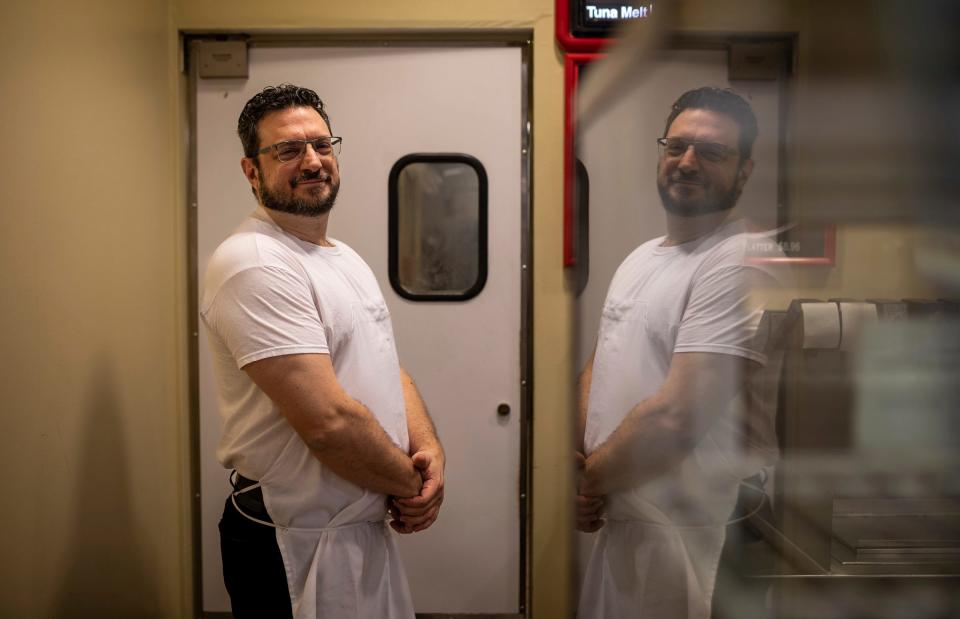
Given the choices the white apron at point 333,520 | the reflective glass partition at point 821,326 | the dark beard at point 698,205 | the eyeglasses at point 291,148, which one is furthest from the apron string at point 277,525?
the dark beard at point 698,205

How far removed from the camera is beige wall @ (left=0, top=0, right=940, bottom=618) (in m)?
1.51

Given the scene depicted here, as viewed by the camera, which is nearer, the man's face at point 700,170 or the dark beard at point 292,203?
the man's face at point 700,170

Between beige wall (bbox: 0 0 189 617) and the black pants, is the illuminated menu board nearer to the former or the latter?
beige wall (bbox: 0 0 189 617)

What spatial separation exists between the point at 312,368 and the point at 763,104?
3.68ft

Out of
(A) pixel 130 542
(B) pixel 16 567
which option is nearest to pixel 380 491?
(B) pixel 16 567

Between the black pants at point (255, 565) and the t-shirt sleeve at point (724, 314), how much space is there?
49.8 inches

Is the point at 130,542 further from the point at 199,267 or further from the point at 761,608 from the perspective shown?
the point at 761,608

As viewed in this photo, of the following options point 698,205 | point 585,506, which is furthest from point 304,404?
point 698,205

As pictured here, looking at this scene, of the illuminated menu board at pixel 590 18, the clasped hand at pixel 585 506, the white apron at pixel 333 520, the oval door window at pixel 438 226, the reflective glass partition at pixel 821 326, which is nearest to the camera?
the reflective glass partition at pixel 821 326

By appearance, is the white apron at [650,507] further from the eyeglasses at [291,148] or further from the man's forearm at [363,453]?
the eyeglasses at [291,148]

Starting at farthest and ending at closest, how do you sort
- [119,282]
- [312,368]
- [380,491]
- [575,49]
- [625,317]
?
[575,49] → [119,282] → [380,491] → [312,368] → [625,317]

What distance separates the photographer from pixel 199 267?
2201mm

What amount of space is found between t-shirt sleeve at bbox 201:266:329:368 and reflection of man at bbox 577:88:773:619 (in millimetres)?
869

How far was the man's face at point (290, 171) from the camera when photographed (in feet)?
4.95
